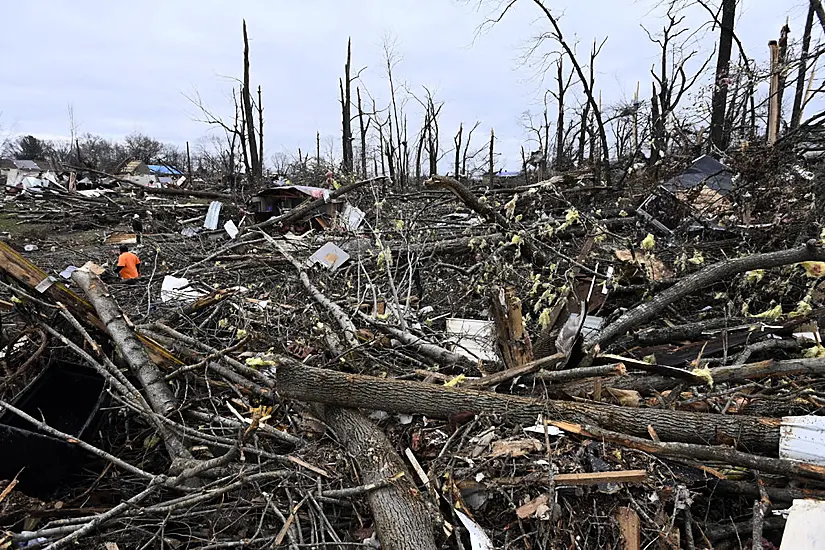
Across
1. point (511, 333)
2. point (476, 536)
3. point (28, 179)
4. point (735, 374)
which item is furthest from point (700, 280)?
point (28, 179)

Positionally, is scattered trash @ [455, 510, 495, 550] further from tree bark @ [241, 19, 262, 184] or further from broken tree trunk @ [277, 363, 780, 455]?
tree bark @ [241, 19, 262, 184]

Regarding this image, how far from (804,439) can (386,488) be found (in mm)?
1887

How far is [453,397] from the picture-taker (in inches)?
99.4

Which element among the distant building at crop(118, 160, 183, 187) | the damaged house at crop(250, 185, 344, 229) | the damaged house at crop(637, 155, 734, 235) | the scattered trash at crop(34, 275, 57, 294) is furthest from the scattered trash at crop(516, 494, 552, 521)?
the distant building at crop(118, 160, 183, 187)

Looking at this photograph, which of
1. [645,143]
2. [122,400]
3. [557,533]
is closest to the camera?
[557,533]

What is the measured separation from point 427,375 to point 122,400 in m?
1.85

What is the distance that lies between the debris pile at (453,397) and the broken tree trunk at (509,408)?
0.01 m

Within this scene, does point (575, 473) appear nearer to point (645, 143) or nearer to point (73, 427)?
point (73, 427)

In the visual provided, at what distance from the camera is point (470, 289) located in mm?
4742

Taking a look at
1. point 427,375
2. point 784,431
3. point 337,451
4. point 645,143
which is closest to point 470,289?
point 427,375

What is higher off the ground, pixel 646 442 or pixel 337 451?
pixel 646 442

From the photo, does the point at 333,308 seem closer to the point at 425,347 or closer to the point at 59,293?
the point at 425,347

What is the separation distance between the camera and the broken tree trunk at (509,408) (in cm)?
222

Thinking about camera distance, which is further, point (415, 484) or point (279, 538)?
point (415, 484)
